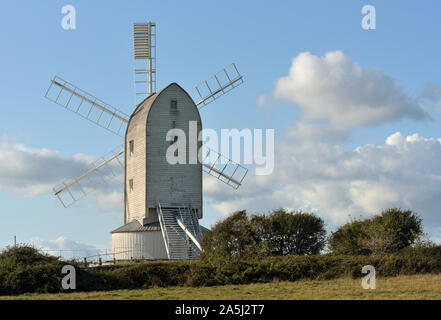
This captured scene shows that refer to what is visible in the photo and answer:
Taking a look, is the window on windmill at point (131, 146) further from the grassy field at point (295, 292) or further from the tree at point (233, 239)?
the grassy field at point (295, 292)

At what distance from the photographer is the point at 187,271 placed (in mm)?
35281

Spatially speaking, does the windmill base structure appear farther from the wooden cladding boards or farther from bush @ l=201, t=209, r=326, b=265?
bush @ l=201, t=209, r=326, b=265

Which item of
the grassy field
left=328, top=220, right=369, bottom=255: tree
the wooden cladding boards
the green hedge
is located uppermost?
the wooden cladding boards

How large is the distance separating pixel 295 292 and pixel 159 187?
21.6 meters

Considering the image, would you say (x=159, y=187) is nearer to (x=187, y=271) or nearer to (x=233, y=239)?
(x=233, y=239)

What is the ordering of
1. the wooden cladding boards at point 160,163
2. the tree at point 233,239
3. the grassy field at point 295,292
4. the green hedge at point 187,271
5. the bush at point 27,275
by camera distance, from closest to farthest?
the grassy field at point 295,292 < the bush at point 27,275 < the green hedge at point 187,271 < the tree at point 233,239 < the wooden cladding boards at point 160,163

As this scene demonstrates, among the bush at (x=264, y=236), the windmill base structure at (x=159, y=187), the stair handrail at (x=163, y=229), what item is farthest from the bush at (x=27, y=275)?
the windmill base structure at (x=159, y=187)

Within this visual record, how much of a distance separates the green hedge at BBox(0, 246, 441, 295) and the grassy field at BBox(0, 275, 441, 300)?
1.38m

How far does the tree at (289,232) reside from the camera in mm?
43781

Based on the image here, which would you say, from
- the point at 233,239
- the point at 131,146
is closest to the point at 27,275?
the point at 233,239

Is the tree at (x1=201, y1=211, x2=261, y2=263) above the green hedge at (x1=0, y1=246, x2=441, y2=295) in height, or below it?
above

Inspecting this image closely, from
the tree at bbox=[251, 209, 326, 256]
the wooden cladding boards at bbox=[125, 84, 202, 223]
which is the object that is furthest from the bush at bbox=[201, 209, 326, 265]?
the wooden cladding boards at bbox=[125, 84, 202, 223]

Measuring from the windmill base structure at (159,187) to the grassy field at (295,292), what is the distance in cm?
1463

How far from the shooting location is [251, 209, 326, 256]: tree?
4378 centimetres
